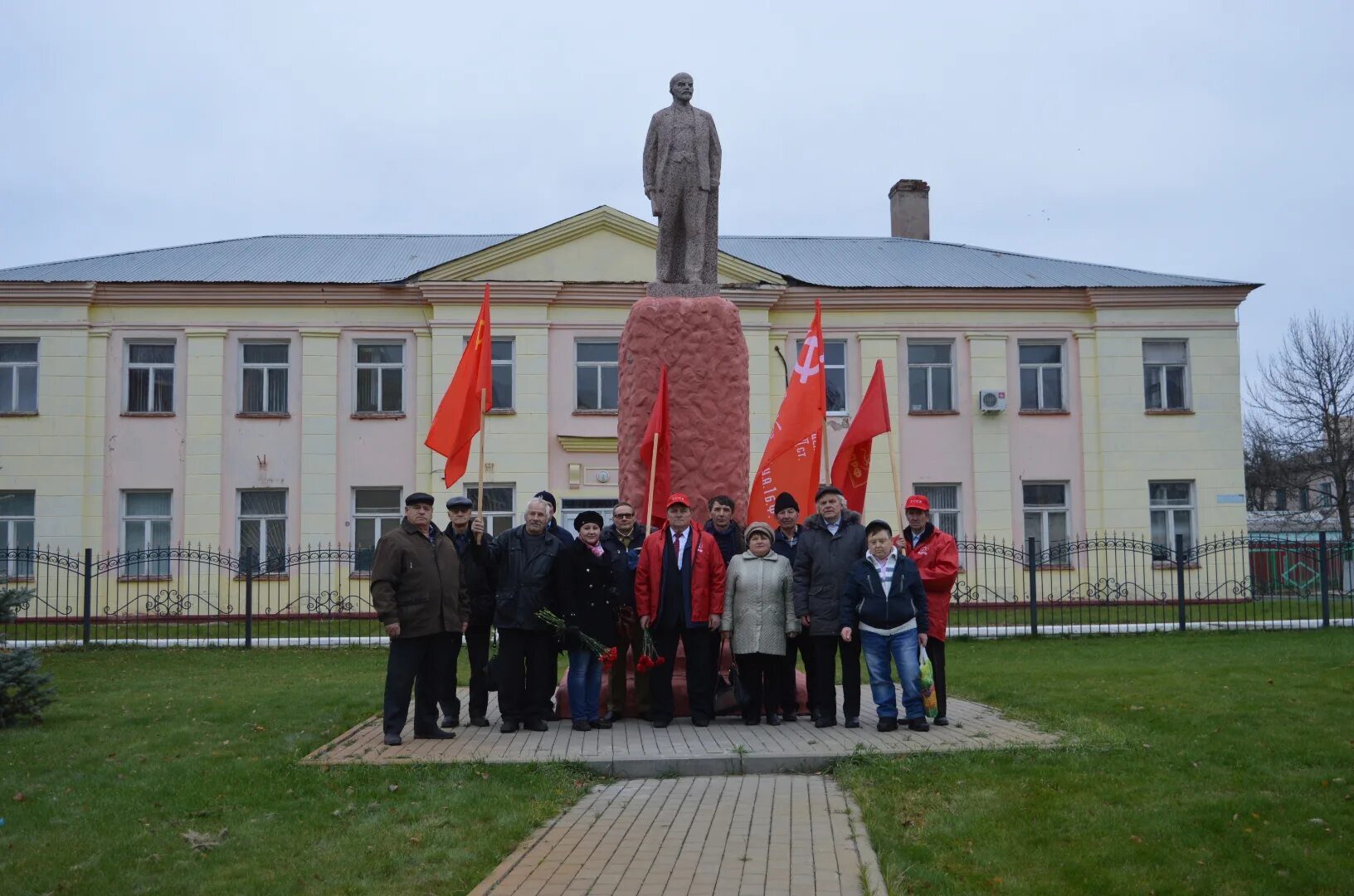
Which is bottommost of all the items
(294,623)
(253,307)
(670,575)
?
(294,623)

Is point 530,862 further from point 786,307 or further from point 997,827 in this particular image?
point 786,307

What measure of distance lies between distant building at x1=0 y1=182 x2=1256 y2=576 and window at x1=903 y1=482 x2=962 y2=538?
0.06 m

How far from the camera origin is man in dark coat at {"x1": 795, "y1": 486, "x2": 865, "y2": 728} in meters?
9.11

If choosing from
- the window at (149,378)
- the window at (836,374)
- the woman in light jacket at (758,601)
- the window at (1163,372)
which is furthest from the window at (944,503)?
the woman in light jacket at (758,601)

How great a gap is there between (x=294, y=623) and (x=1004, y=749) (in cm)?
1653

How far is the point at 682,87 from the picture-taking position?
1099 centimetres

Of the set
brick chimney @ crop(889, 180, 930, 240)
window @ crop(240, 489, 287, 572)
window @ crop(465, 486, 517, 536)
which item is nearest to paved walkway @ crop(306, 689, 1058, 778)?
window @ crop(465, 486, 517, 536)

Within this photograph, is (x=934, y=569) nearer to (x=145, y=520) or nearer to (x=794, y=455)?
(x=794, y=455)

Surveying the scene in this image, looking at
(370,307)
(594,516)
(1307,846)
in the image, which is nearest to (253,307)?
(370,307)

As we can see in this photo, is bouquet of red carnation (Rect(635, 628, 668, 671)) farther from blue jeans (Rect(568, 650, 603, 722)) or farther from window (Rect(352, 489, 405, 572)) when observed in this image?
window (Rect(352, 489, 405, 572))

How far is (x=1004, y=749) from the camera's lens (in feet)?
25.9

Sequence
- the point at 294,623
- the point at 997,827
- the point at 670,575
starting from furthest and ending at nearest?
the point at 294,623 < the point at 670,575 < the point at 997,827

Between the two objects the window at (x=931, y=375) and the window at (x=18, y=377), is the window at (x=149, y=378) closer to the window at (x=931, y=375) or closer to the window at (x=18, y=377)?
the window at (x=18, y=377)

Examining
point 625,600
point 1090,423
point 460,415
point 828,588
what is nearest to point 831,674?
point 828,588
